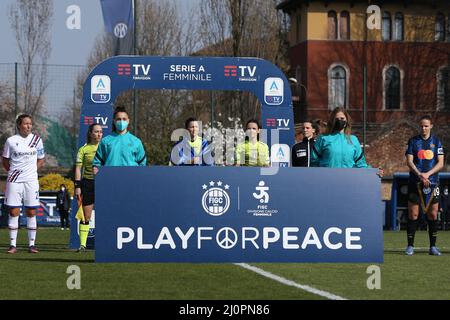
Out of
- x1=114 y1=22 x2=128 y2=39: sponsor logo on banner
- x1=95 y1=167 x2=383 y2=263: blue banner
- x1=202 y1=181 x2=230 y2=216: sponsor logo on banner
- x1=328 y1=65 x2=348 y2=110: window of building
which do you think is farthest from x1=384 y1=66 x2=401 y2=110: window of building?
x1=202 y1=181 x2=230 y2=216: sponsor logo on banner

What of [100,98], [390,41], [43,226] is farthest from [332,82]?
[100,98]

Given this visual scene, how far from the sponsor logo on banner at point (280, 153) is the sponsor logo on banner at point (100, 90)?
319cm

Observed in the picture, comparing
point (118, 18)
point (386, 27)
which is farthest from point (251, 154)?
point (386, 27)

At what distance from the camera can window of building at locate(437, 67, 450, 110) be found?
2532 inches

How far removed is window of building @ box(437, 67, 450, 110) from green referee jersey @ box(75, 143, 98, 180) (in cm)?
4854

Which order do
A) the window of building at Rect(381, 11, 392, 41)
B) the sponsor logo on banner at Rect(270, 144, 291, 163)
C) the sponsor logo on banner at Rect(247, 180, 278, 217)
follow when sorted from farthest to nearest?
the window of building at Rect(381, 11, 392, 41) → the sponsor logo on banner at Rect(270, 144, 291, 163) → the sponsor logo on banner at Rect(247, 180, 278, 217)

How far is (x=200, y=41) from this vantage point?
164 feet

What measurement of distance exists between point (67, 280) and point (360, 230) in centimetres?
407

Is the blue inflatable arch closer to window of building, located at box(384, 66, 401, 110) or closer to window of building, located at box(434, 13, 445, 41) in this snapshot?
window of building, located at box(384, 66, 401, 110)

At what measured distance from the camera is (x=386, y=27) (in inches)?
2621

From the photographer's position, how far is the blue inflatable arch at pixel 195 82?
64.7 feet

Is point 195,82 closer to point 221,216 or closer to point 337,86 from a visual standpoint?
point 221,216

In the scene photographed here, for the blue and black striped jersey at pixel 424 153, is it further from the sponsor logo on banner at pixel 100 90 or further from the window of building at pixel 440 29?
the window of building at pixel 440 29

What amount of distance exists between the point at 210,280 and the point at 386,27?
56276mm
